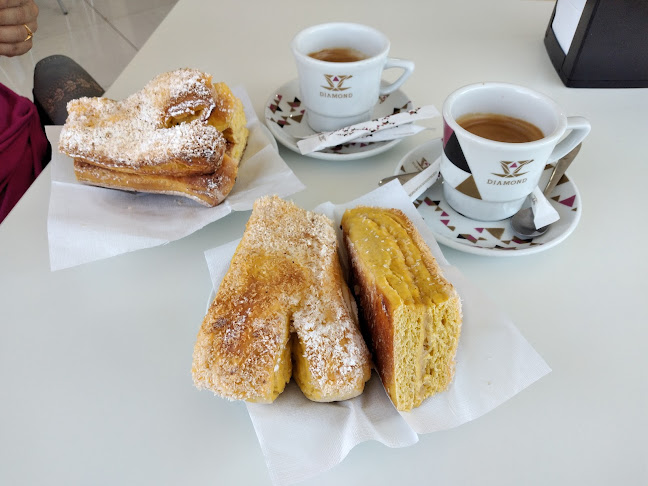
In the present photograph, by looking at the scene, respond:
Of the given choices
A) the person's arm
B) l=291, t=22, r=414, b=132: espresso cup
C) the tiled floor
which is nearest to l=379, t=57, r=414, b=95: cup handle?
l=291, t=22, r=414, b=132: espresso cup

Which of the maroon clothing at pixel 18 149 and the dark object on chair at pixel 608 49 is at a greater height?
the dark object on chair at pixel 608 49

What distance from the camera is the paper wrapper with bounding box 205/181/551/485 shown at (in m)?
0.50

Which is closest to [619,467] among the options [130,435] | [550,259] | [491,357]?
[491,357]

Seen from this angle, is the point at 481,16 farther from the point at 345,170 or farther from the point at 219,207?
the point at 219,207

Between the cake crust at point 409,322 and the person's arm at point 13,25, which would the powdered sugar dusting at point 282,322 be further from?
the person's arm at point 13,25

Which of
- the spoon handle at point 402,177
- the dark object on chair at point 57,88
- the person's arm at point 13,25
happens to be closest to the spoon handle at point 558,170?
the spoon handle at point 402,177

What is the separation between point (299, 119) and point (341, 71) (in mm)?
165

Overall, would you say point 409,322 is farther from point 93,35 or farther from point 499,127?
point 93,35

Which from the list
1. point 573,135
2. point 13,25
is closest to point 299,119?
point 573,135

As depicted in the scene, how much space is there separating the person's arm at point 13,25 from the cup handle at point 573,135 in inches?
59.3

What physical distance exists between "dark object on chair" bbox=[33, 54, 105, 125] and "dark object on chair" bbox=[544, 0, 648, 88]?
0.96m

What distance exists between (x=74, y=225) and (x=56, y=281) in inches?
3.3

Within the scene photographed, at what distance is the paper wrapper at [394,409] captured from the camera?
1.64 feet

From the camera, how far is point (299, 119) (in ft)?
3.21
